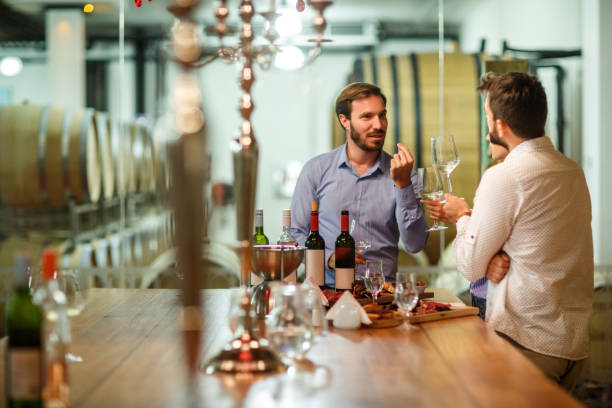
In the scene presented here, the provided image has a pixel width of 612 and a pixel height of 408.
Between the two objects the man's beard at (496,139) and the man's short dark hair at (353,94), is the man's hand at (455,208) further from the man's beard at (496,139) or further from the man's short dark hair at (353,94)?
the man's short dark hair at (353,94)

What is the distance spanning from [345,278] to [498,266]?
0.50 m

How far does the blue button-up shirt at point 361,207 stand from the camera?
3068 mm

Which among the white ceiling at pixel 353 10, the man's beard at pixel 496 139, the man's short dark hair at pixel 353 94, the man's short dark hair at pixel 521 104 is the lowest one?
the man's beard at pixel 496 139

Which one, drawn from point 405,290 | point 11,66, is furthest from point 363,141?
point 11,66

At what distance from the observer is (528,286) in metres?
2.14

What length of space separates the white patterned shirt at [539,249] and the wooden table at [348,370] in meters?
0.20

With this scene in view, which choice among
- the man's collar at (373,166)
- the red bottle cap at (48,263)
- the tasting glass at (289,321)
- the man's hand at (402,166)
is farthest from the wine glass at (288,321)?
the man's collar at (373,166)

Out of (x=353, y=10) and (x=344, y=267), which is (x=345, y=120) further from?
(x=353, y=10)

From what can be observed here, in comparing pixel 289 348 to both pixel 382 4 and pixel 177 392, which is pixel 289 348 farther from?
pixel 382 4

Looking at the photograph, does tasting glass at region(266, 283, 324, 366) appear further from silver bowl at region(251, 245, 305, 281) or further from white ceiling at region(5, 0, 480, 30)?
white ceiling at region(5, 0, 480, 30)

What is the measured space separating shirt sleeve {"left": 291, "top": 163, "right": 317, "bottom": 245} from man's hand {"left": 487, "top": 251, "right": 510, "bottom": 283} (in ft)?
3.53

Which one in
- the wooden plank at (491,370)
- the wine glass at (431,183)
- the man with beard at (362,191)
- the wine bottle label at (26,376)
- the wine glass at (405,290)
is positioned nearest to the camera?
the wine bottle label at (26,376)

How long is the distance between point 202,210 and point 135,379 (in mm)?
530

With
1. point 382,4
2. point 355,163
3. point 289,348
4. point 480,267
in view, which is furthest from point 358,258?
point 382,4
